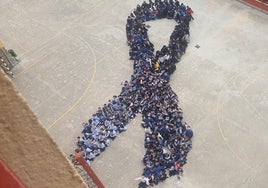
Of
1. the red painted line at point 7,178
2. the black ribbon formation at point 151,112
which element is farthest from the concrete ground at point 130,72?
the red painted line at point 7,178

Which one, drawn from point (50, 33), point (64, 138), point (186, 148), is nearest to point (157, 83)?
point (186, 148)

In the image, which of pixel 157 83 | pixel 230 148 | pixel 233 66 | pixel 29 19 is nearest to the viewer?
pixel 230 148

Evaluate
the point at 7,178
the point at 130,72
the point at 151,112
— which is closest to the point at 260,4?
the point at 130,72

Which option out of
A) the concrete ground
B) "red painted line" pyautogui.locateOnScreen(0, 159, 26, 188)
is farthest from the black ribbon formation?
"red painted line" pyautogui.locateOnScreen(0, 159, 26, 188)

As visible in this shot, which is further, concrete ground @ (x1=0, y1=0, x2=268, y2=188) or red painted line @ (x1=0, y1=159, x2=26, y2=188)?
concrete ground @ (x1=0, y1=0, x2=268, y2=188)

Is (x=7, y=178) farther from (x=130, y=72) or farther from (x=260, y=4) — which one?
(x=260, y=4)

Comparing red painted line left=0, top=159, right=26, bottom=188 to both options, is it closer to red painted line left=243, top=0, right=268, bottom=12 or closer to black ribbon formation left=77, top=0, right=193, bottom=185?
black ribbon formation left=77, top=0, right=193, bottom=185

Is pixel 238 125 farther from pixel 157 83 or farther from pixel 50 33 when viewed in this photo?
pixel 50 33
